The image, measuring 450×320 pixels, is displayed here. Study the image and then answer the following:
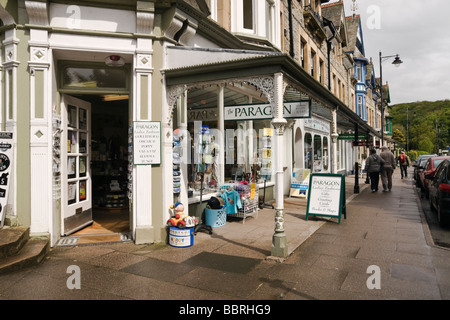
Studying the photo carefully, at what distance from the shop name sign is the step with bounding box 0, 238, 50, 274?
17.0 feet

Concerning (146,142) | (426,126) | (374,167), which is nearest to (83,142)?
(146,142)

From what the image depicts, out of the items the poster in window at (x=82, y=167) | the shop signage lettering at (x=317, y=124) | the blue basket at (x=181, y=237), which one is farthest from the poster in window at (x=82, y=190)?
the shop signage lettering at (x=317, y=124)

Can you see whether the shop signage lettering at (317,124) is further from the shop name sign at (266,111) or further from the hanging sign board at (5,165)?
the hanging sign board at (5,165)

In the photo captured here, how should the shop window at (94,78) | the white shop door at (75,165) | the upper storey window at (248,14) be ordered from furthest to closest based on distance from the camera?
the upper storey window at (248,14), the white shop door at (75,165), the shop window at (94,78)

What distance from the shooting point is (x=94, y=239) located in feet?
20.7

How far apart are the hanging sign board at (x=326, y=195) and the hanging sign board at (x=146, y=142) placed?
425cm

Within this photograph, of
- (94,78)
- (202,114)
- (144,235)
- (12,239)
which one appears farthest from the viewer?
(202,114)

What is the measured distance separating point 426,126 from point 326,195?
279 ft

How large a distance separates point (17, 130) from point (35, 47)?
1427mm

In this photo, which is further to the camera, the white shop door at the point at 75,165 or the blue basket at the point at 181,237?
the white shop door at the point at 75,165

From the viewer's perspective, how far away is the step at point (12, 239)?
4758mm

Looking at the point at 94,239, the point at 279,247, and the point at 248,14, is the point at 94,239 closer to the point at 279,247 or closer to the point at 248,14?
the point at 279,247
